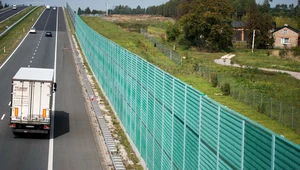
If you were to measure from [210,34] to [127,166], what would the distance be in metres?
70.5

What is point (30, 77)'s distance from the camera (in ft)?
70.8

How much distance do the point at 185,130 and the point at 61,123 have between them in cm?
1412

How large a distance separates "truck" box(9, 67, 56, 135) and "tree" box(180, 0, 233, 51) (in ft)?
217

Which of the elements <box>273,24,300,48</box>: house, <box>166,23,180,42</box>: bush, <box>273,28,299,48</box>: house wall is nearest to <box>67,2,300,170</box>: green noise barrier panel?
<box>166,23,180,42</box>: bush

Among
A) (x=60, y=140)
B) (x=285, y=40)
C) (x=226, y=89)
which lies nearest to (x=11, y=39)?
(x=226, y=89)

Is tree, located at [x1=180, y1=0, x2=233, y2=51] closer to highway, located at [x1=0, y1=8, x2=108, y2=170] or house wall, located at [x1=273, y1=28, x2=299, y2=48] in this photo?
house wall, located at [x1=273, y1=28, x2=299, y2=48]

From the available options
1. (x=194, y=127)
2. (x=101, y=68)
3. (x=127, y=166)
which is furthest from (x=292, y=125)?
Answer: (x=194, y=127)

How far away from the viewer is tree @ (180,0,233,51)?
85.9 metres

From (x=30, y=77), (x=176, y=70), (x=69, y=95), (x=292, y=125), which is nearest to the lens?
(x=30, y=77)

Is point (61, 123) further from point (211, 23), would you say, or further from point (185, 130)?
point (211, 23)

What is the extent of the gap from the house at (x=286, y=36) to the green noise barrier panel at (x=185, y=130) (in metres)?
92.6

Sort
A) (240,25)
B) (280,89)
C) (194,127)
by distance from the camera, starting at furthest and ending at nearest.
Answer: (240,25) < (280,89) < (194,127)

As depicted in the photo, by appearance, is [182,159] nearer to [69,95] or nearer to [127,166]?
[127,166]

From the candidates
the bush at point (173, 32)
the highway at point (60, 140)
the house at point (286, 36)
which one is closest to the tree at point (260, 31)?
the house at point (286, 36)
